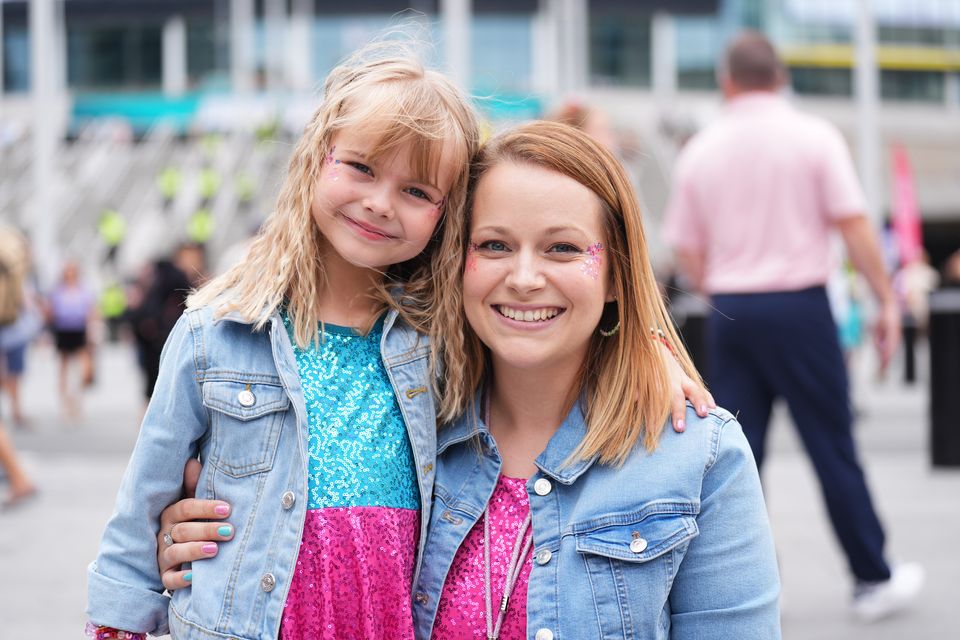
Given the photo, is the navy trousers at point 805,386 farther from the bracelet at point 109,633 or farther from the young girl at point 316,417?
the bracelet at point 109,633

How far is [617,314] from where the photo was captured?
6.97 feet

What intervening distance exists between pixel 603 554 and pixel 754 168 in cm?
274

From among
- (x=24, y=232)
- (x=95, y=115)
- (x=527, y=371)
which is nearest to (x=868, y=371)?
(x=527, y=371)

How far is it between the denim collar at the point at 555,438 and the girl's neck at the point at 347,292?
0.29m

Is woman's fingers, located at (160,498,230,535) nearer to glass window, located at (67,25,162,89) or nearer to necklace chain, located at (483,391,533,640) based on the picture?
necklace chain, located at (483,391,533,640)

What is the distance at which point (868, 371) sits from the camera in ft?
51.9

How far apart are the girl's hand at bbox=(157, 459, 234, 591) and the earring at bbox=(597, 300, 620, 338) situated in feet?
2.59

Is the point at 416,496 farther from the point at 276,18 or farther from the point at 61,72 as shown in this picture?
the point at 61,72

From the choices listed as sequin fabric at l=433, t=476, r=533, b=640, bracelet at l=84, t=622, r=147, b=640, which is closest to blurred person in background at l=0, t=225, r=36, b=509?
bracelet at l=84, t=622, r=147, b=640

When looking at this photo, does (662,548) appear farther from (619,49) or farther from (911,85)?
(911,85)

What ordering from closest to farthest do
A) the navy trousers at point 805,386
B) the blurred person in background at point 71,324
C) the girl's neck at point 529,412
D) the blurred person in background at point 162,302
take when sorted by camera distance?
the girl's neck at point 529,412
the navy trousers at point 805,386
the blurred person in background at point 162,302
the blurred person in background at point 71,324

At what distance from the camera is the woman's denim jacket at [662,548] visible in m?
1.87

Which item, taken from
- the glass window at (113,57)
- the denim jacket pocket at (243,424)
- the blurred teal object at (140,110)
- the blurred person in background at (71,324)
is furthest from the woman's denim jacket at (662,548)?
the glass window at (113,57)

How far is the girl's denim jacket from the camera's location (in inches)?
78.9
